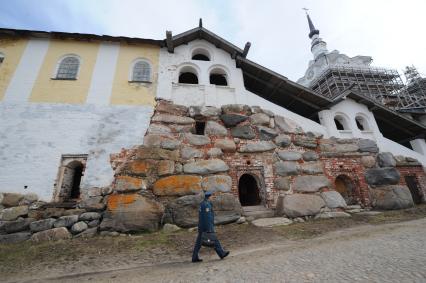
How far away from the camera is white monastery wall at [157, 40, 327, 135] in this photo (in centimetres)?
1007

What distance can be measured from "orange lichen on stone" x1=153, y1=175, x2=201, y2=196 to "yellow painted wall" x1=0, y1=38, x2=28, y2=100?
7.74 meters

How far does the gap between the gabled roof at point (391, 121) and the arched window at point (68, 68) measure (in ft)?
41.5

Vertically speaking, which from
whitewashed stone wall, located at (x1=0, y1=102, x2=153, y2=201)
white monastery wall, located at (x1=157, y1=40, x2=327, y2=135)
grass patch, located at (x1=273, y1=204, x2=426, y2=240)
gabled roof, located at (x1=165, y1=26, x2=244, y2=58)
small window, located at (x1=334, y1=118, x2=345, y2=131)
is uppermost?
gabled roof, located at (x1=165, y1=26, x2=244, y2=58)

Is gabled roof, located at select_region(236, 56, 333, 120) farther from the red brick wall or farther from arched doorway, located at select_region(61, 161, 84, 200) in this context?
arched doorway, located at select_region(61, 161, 84, 200)

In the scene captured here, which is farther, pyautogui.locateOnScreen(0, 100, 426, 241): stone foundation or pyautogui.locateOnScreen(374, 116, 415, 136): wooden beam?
pyautogui.locateOnScreen(374, 116, 415, 136): wooden beam

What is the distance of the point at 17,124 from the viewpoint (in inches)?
335

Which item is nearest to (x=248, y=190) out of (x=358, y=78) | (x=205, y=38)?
(x=205, y=38)

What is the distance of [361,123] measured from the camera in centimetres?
1220

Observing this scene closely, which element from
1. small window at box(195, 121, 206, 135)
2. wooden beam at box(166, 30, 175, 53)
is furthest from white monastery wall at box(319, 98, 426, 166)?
wooden beam at box(166, 30, 175, 53)

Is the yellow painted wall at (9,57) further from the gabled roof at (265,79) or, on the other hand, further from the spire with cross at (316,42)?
the spire with cross at (316,42)

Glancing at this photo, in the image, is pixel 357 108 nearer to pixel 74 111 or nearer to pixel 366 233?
pixel 366 233

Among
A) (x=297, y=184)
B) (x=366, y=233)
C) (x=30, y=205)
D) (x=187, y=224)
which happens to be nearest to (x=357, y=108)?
(x=297, y=184)

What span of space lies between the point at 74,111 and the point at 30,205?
3.77 meters

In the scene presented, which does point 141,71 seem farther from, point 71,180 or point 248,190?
point 248,190
